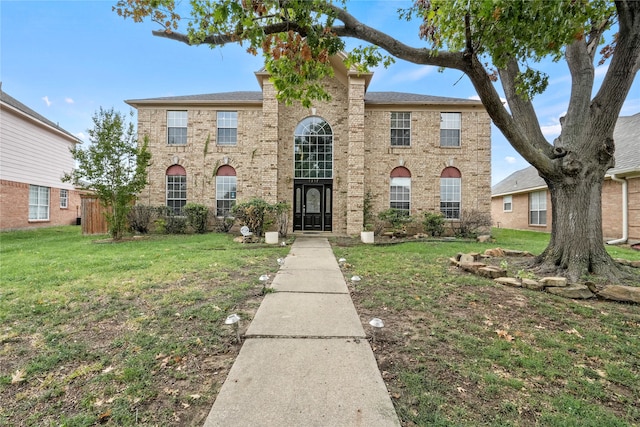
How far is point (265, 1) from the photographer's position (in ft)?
13.2

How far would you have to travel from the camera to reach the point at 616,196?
11977 millimetres

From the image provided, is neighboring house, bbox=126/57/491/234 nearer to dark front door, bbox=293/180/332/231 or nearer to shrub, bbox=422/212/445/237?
dark front door, bbox=293/180/332/231

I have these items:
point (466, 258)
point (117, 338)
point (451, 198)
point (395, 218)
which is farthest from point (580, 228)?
point (451, 198)

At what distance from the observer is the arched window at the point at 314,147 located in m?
13.5

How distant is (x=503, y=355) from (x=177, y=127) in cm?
1502

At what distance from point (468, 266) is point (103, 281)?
23.3ft

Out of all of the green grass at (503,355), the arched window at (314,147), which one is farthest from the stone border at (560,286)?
the arched window at (314,147)

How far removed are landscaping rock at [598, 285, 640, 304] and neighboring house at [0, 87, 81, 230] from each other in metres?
21.5

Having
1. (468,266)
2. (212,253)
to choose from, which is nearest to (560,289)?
(468,266)

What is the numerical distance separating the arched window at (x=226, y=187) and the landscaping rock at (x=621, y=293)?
12.8 metres

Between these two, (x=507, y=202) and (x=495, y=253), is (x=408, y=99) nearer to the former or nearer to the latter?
(x=495, y=253)

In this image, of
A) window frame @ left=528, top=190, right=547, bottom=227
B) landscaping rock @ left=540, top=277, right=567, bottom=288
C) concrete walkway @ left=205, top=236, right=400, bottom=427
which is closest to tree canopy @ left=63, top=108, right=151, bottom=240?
concrete walkway @ left=205, top=236, right=400, bottom=427

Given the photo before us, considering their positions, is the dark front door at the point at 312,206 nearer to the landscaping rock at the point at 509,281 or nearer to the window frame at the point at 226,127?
the window frame at the point at 226,127

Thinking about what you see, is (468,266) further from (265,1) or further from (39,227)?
(39,227)
